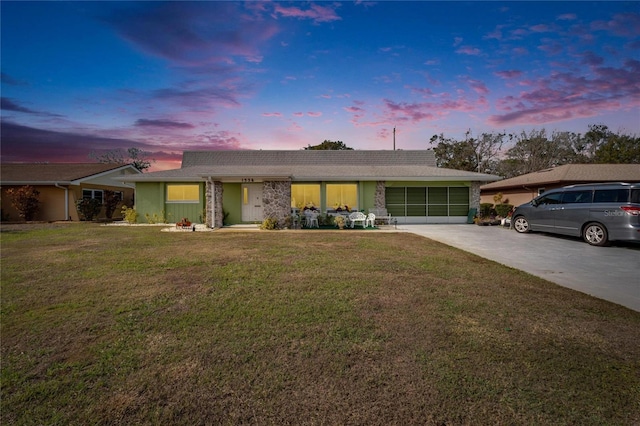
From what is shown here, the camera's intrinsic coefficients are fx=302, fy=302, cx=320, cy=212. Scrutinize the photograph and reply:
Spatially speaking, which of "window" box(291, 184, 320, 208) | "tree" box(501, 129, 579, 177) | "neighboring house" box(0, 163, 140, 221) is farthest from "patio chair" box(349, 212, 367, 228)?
"tree" box(501, 129, 579, 177)

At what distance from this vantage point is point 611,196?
9.73 metres

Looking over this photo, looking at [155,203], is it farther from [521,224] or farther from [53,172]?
[521,224]

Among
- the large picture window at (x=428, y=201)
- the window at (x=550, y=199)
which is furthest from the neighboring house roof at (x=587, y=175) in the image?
the window at (x=550, y=199)

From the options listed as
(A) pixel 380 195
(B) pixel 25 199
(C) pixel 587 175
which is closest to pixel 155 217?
(B) pixel 25 199

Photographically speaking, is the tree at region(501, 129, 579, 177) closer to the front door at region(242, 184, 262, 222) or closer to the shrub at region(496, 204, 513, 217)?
the shrub at region(496, 204, 513, 217)

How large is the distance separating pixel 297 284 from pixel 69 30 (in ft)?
→ 43.8

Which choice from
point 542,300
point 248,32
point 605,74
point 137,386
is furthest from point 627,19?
point 137,386

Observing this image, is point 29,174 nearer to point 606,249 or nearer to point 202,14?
point 202,14

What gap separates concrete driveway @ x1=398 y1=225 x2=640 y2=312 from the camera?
5477 millimetres

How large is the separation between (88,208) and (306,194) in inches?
583

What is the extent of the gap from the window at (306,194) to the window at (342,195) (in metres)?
0.70

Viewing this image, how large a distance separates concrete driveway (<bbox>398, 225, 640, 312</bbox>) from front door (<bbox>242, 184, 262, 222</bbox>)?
9966 millimetres

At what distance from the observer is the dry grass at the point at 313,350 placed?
7.59 ft

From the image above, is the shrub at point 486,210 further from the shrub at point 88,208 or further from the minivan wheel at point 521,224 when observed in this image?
the shrub at point 88,208
